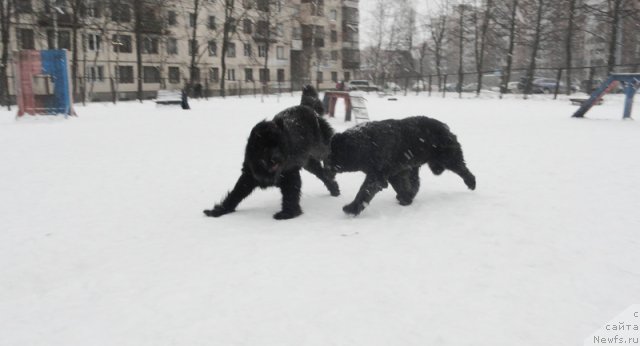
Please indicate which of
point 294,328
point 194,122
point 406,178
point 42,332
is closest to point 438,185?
point 406,178

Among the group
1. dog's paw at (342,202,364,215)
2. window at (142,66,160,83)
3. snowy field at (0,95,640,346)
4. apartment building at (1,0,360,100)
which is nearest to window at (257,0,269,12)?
apartment building at (1,0,360,100)

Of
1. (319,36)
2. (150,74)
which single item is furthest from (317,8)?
(150,74)

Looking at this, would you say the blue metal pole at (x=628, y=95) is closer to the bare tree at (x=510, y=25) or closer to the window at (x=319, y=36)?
the bare tree at (x=510, y=25)

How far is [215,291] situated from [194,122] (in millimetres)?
11929

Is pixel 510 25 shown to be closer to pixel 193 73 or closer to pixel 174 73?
pixel 193 73

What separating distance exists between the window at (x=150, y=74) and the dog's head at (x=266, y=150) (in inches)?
1720

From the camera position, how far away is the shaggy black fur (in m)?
4.13

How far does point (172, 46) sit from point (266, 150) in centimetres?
4733

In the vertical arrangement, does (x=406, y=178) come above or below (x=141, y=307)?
above

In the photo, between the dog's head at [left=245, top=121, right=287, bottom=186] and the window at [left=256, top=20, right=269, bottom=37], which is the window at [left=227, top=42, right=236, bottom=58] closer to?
the window at [left=256, top=20, right=269, bottom=37]

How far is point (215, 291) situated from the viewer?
284 cm

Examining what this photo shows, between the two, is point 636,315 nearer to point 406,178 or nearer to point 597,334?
point 597,334

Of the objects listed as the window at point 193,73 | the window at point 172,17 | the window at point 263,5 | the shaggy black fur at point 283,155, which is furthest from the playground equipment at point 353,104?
the window at point 172,17

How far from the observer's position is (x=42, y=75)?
49.5 feet
